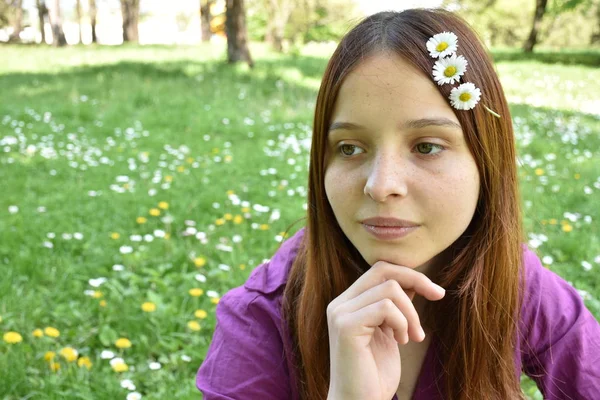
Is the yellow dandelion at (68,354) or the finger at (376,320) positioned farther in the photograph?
the yellow dandelion at (68,354)

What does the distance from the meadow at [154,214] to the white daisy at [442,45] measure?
4.56 feet

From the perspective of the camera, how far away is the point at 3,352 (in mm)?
2359

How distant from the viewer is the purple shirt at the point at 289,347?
141cm

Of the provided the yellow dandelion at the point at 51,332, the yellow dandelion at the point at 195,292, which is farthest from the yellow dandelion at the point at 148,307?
the yellow dandelion at the point at 51,332

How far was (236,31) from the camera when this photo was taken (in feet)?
37.5

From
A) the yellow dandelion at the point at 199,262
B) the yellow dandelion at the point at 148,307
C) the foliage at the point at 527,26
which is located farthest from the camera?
the foliage at the point at 527,26

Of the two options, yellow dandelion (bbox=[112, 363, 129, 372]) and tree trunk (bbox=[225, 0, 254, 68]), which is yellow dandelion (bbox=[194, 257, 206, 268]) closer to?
A: yellow dandelion (bbox=[112, 363, 129, 372])

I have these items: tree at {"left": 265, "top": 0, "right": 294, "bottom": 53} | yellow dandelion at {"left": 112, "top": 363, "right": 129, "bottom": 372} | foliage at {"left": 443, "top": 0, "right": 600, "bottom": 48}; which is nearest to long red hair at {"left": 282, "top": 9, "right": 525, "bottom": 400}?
yellow dandelion at {"left": 112, "top": 363, "right": 129, "bottom": 372}

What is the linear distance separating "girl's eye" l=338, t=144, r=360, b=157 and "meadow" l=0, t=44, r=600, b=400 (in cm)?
123

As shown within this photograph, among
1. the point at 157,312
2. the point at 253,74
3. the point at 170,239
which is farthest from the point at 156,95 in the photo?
the point at 157,312

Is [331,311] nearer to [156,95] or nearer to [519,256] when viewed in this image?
[519,256]

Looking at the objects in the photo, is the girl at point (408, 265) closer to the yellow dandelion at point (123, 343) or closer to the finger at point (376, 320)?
the finger at point (376, 320)

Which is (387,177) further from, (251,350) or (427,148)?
(251,350)

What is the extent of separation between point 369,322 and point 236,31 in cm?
1089
